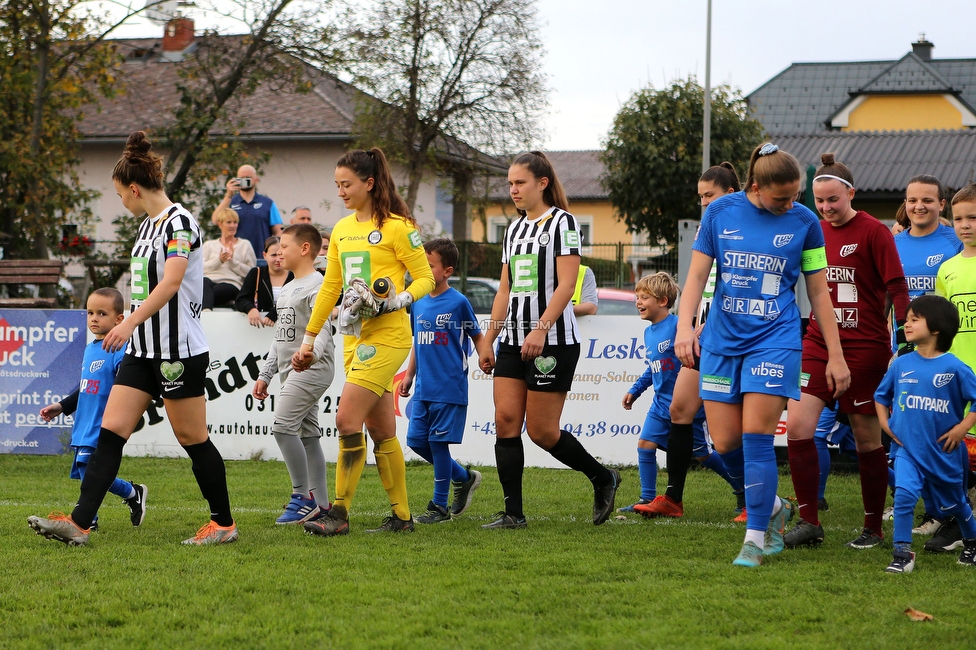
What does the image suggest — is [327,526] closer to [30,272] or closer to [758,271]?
[758,271]

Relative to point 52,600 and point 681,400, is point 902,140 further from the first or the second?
point 52,600

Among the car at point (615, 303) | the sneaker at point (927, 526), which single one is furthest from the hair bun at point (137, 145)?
the car at point (615, 303)

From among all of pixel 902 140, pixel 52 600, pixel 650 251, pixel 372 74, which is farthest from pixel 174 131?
pixel 902 140

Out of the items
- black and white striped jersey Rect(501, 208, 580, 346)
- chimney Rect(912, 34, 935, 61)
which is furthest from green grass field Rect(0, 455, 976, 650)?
chimney Rect(912, 34, 935, 61)

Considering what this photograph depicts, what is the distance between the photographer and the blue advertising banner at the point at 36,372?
33.4 ft

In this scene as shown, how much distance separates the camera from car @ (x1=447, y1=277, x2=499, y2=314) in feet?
61.9

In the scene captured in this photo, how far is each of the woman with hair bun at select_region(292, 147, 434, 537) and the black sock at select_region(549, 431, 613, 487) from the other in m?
0.93

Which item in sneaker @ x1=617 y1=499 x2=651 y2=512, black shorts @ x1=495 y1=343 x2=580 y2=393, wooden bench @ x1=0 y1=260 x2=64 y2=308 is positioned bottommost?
sneaker @ x1=617 y1=499 x2=651 y2=512

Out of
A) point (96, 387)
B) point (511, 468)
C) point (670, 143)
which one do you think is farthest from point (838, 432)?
point (670, 143)

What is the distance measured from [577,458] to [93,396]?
296 cm

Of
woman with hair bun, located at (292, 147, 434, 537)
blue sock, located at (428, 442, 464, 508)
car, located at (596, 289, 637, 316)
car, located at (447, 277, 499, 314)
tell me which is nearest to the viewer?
woman with hair bun, located at (292, 147, 434, 537)

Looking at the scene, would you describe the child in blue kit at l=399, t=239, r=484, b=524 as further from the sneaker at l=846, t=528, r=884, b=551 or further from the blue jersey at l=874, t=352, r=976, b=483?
the blue jersey at l=874, t=352, r=976, b=483

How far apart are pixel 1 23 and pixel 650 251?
14747mm

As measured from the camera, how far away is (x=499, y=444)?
6.20m
